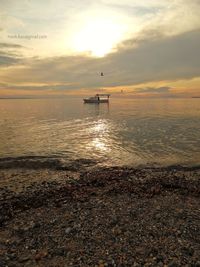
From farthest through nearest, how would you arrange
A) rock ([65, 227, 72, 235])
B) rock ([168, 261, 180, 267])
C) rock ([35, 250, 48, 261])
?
1. rock ([65, 227, 72, 235])
2. rock ([35, 250, 48, 261])
3. rock ([168, 261, 180, 267])

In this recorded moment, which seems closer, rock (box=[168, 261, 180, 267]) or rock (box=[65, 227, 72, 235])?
rock (box=[168, 261, 180, 267])

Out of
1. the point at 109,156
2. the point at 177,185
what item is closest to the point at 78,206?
the point at 177,185

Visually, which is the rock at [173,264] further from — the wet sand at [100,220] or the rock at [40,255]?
the rock at [40,255]

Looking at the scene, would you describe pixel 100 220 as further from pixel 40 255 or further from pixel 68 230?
pixel 40 255

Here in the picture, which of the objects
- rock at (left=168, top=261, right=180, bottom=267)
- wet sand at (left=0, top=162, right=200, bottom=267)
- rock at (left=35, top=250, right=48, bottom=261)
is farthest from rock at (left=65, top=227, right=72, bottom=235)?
rock at (left=168, top=261, right=180, bottom=267)

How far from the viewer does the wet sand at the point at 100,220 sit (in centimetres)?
964

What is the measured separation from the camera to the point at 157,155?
28.8 meters

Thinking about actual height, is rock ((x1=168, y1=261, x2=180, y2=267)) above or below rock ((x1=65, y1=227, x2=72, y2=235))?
below

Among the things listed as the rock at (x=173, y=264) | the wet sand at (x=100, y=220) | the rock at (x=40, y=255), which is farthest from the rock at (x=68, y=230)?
the rock at (x=173, y=264)

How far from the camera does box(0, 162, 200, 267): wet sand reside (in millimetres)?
9641

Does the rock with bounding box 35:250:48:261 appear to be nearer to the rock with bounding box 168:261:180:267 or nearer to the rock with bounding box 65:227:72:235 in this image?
the rock with bounding box 65:227:72:235

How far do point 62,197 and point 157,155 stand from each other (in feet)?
51.9

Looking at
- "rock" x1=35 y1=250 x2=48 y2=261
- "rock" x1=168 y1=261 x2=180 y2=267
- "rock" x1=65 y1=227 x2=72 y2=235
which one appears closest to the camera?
"rock" x1=168 y1=261 x2=180 y2=267

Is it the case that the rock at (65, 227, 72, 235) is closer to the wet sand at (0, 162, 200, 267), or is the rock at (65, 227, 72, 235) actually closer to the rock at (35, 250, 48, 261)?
the wet sand at (0, 162, 200, 267)
